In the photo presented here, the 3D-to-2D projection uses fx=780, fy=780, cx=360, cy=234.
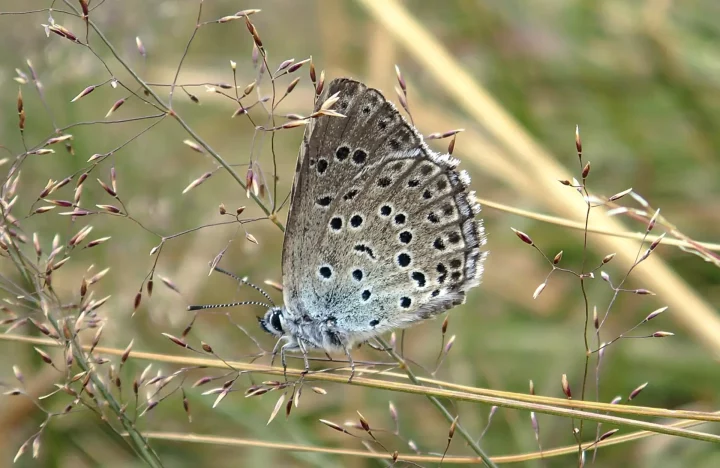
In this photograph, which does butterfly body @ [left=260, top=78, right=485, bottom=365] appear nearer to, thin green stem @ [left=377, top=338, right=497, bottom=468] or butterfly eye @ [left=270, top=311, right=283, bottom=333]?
butterfly eye @ [left=270, top=311, right=283, bottom=333]

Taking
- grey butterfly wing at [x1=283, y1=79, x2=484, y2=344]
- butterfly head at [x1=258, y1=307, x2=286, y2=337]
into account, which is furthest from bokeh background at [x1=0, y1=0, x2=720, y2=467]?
grey butterfly wing at [x1=283, y1=79, x2=484, y2=344]

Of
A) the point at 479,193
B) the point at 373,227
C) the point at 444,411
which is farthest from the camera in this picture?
the point at 479,193

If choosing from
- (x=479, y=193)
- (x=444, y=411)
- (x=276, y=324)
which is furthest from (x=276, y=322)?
(x=479, y=193)

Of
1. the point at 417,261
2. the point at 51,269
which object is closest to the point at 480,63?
the point at 417,261

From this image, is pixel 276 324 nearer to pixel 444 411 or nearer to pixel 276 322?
pixel 276 322

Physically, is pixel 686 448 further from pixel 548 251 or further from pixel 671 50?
pixel 671 50

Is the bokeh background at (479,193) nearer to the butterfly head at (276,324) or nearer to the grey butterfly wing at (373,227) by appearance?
the butterfly head at (276,324)

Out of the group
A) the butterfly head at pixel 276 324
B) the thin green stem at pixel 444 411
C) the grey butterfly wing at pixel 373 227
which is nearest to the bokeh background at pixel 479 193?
Answer: the butterfly head at pixel 276 324

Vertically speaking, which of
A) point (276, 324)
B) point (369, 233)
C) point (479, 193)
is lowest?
point (479, 193)
